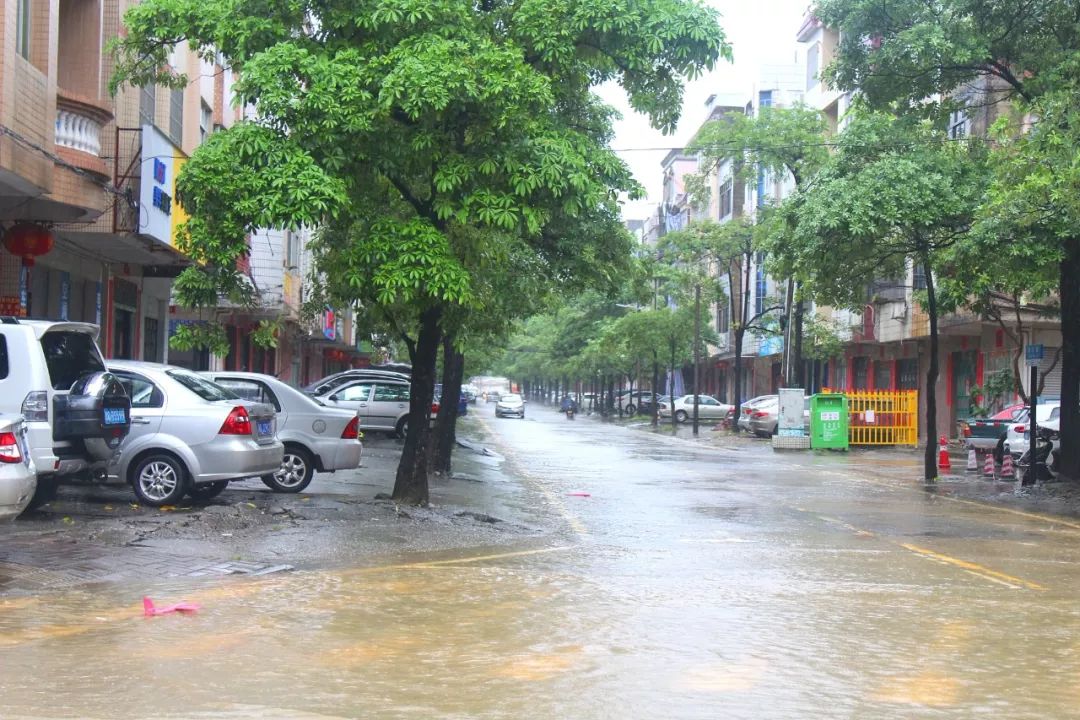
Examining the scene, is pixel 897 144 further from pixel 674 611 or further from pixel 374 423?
pixel 374 423

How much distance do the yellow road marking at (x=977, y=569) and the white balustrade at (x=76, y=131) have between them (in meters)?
11.7

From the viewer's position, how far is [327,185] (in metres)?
12.4

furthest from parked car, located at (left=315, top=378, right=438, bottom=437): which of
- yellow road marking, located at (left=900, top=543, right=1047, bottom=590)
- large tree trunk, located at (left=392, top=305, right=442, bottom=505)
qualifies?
yellow road marking, located at (left=900, top=543, right=1047, bottom=590)

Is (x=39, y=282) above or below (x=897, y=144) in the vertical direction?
below

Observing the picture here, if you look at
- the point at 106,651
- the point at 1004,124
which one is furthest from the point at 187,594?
the point at 1004,124

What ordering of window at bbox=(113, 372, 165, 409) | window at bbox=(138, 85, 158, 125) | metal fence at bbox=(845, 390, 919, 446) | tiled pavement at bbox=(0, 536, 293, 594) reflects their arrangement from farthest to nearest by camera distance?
metal fence at bbox=(845, 390, 919, 446), window at bbox=(138, 85, 158, 125), window at bbox=(113, 372, 165, 409), tiled pavement at bbox=(0, 536, 293, 594)

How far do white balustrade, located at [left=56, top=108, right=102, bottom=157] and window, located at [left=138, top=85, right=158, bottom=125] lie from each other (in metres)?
3.73

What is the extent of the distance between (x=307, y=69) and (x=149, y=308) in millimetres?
15161

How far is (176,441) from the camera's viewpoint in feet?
44.2

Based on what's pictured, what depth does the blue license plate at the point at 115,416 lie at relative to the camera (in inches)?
472

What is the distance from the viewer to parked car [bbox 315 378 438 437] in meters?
32.0

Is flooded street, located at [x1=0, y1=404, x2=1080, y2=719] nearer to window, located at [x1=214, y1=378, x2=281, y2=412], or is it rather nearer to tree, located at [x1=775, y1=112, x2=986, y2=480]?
window, located at [x1=214, y1=378, x2=281, y2=412]

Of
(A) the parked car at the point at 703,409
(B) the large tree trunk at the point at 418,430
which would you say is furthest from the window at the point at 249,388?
(A) the parked car at the point at 703,409

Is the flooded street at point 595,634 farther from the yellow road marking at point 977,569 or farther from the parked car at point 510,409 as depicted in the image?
the parked car at point 510,409
